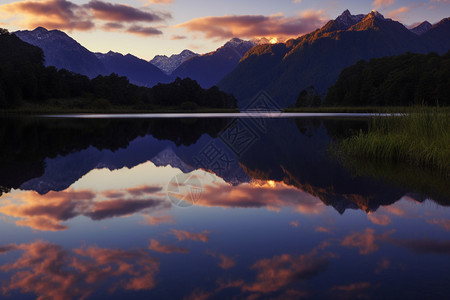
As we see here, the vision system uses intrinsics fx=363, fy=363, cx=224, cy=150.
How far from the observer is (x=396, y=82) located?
104625 millimetres

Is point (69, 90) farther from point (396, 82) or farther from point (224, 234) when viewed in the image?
point (224, 234)

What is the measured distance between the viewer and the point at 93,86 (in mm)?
142500

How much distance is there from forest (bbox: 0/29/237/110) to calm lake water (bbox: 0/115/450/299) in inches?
4061

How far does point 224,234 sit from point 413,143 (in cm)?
1136

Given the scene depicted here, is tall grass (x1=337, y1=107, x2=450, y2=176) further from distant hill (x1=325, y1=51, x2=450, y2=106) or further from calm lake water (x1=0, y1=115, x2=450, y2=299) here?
distant hill (x1=325, y1=51, x2=450, y2=106)

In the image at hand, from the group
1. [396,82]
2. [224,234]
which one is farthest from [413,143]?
[396,82]

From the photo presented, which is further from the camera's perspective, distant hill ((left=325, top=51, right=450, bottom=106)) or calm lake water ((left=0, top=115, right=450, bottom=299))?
distant hill ((left=325, top=51, right=450, bottom=106))

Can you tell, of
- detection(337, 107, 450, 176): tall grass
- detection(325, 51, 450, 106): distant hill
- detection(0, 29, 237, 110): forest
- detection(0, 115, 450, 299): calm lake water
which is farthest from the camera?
detection(0, 29, 237, 110): forest

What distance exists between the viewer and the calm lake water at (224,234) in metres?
4.41

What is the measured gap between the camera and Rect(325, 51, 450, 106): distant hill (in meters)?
92.0

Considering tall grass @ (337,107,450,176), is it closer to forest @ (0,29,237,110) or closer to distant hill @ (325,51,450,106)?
distant hill @ (325,51,450,106)

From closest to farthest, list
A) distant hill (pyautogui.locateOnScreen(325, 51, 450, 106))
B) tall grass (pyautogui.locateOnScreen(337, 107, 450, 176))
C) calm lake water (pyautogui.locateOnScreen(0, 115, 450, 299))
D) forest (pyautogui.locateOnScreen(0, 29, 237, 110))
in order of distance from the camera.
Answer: calm lake water (pyautogui.locateOnScreen(0, 115, 450, 299)) < tall grass (pyautogui.locateOnScreen(337, 107, 450, 176)) < distant hill (pyautogui.locateOnScreen(325, 51, 450, 106)) < forest (pyautogui.locateOnScreen(0, 29, 237, 110))

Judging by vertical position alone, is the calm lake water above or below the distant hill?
below

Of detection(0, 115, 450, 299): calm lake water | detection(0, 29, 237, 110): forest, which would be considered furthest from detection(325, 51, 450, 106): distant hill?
detection(0, 115, 450, 299): calm lake water
